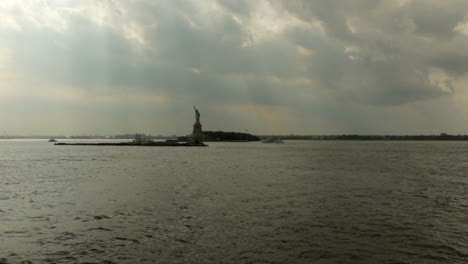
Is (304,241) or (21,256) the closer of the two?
(21,256)

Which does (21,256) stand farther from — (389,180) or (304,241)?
(389,180)

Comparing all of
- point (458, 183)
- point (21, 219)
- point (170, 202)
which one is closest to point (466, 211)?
point (458, 183)

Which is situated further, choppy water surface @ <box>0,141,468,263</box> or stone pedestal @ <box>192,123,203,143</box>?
stone pedestal @ <box>192,123,203,143</box>

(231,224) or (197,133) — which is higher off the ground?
(197,133)

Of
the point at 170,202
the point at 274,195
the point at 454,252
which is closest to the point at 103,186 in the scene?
the point at 170,202

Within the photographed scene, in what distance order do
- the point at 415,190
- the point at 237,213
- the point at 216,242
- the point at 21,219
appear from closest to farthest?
the point at 216,242
the point at 21,219
the point at 237,213
the point at 415,190

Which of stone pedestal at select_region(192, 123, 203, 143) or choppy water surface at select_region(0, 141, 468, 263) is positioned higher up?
stone pedestal at select_region(192, 123, 203, 143)

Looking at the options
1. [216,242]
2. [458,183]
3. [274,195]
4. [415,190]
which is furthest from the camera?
[458,183]

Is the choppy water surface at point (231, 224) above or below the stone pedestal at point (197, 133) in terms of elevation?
below

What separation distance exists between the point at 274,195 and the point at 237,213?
18.5 ft

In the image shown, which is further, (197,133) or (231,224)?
(197,133)

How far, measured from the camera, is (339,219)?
1522 centimetres

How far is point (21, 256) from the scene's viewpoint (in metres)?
10.2

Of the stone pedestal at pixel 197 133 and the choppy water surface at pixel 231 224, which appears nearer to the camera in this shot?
the choppy water surface at pixel 231 224
